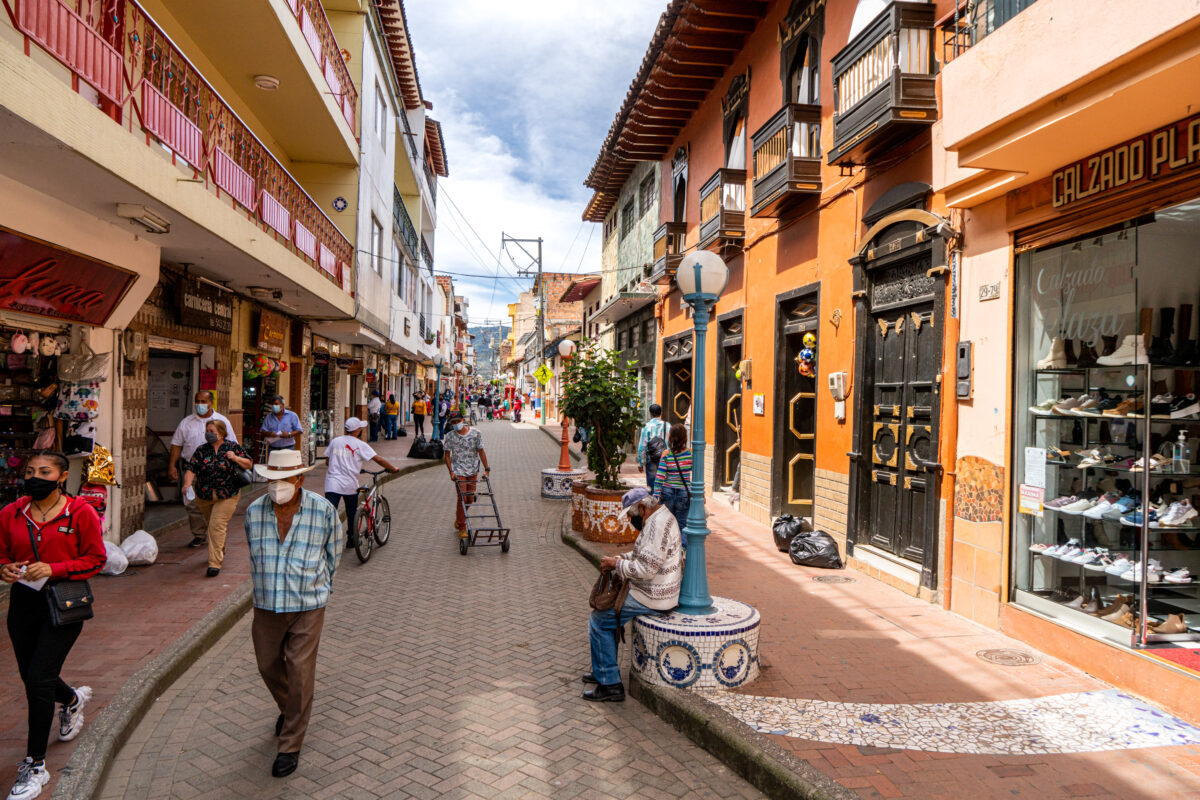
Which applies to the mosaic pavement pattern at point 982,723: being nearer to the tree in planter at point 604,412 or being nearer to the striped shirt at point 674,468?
the striped shirt at point 674,468

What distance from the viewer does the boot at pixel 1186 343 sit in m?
4.84

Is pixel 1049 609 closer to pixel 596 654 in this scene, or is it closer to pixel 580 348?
pixel 596 654

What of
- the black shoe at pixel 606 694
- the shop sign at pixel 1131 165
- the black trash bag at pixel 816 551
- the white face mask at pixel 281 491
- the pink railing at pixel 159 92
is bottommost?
the black shoe at pixel 606 694

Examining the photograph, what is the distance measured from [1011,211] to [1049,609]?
313 centimetres

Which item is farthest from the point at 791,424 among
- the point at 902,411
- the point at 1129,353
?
the point at 1129,353

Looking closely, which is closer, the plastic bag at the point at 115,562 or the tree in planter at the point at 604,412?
the plastic bag at the point at 115,562

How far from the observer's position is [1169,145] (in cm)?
444

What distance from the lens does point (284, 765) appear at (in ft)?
12.4

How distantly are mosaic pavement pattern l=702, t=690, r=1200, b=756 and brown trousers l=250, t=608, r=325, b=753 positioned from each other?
238cm

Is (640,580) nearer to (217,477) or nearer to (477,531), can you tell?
(477,531)

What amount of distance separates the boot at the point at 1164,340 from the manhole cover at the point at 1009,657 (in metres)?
2.29

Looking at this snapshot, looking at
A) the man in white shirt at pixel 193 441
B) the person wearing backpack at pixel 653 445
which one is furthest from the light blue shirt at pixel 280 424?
the person wearing backpack at pixel 653 445

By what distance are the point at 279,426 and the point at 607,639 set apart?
8.86 m

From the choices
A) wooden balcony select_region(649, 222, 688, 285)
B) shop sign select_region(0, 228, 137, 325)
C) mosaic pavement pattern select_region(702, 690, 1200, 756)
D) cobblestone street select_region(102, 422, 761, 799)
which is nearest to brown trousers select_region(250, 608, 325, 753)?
cobblestone street select_region(102, 422, 761, 799)
